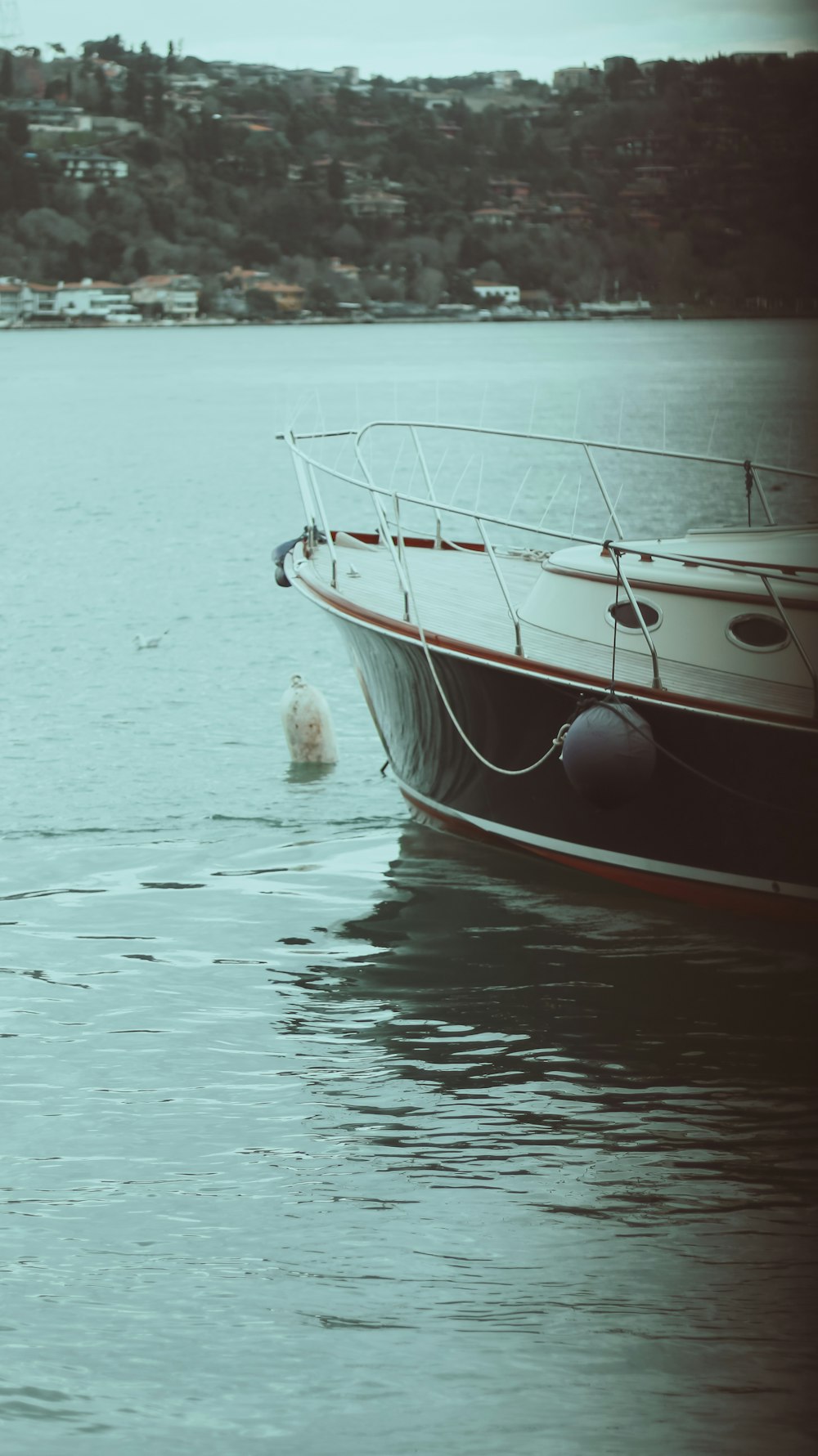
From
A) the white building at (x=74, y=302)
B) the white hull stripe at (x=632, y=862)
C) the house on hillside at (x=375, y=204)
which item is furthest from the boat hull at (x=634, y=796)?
the white building at (x=74, y=302)

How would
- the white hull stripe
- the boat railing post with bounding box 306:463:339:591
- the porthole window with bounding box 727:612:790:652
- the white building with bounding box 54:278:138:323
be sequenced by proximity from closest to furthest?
1. the porthole window with bounding box 727:612:790:652
2. the white hull stripe
3. the boat railing post with bounding box 306:463:339:591
4. the white building with bounding box 54:278:138:323

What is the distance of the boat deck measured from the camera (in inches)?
306

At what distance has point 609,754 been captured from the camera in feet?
24.4

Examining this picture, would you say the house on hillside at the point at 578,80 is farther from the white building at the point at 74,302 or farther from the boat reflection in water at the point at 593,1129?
the white building at the point at 74,302

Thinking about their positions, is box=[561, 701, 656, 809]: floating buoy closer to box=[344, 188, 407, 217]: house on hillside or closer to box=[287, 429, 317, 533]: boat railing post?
box=[287, 429, 317, 533]: boat railing post

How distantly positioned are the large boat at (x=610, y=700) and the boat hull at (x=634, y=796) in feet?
0.04

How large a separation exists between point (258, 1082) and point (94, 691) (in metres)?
9.88

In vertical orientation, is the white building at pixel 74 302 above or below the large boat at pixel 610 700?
above

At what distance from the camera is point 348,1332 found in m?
4.56

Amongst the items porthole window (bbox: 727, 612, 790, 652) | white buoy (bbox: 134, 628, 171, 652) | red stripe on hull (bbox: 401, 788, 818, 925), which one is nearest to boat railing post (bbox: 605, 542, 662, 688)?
porthole window (bbox: 727, 612, 790, 652)

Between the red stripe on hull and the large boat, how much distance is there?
0.04ft

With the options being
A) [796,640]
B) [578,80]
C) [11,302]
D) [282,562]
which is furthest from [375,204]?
[11,302]

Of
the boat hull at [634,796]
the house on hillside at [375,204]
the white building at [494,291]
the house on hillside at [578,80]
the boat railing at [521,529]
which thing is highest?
the house on hillside at [375,204]

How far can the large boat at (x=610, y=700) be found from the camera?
749cm
